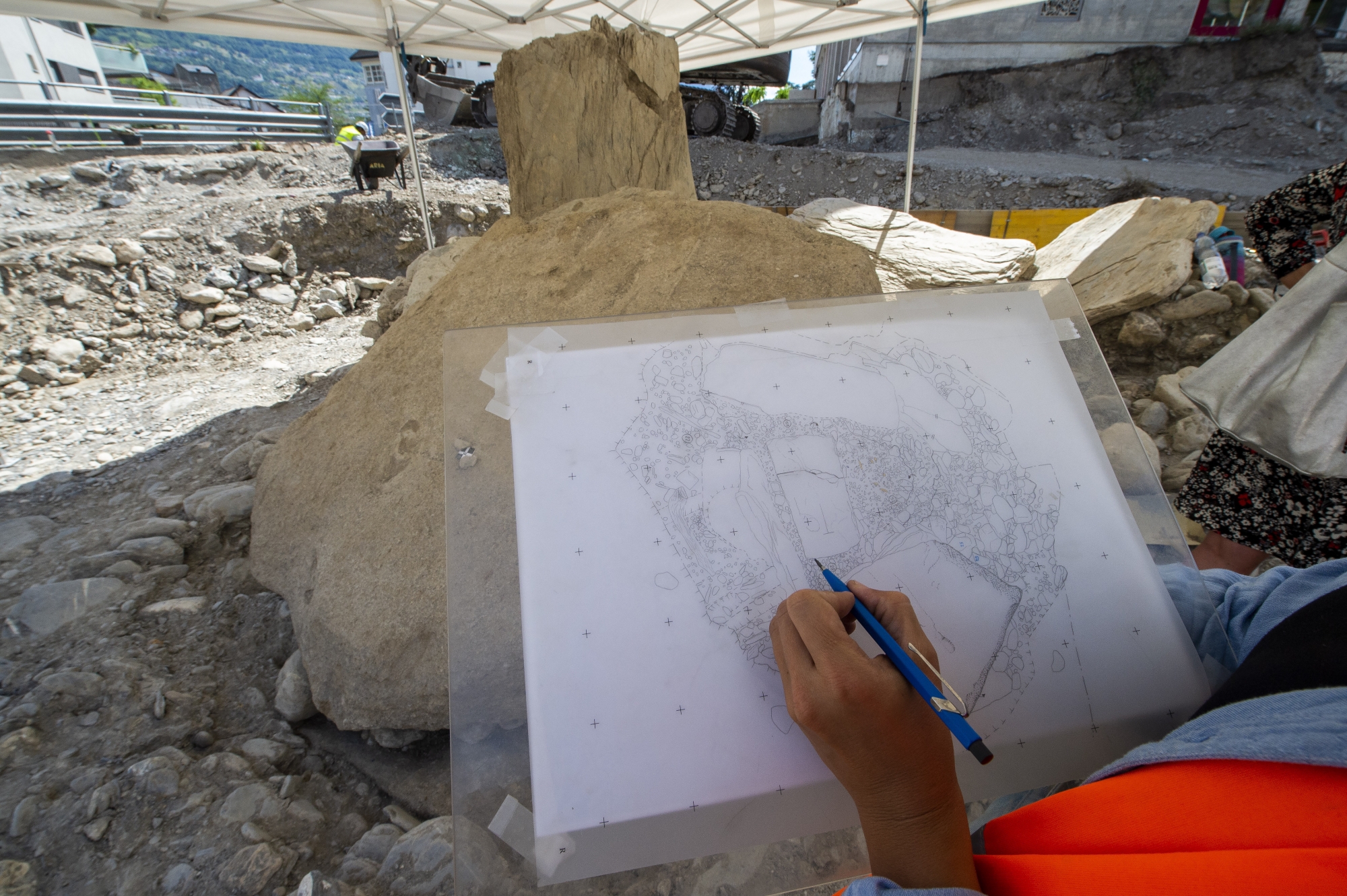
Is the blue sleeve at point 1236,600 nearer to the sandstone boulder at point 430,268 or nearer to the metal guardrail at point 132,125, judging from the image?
the sandstone boulder at point 430,268

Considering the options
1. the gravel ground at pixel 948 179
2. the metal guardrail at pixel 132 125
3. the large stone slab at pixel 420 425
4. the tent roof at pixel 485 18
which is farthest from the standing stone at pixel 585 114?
the metal guardrail at pixel 132 125

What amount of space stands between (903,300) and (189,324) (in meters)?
5.70

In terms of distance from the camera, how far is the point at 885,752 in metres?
0.70

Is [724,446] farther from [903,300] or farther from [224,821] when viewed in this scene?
[224,821]

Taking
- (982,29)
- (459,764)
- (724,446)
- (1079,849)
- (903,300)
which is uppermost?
(982,29)

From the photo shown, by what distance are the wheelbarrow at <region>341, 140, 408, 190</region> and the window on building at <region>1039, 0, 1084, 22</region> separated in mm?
15562

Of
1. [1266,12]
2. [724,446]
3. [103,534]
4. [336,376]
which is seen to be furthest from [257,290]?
[1266,12]

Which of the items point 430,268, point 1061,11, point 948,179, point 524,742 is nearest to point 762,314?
point 524,742

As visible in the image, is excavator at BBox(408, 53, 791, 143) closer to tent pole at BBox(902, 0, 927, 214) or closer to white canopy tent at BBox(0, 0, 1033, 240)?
white canopy tent at BBox(0, 0, 1033, 240)

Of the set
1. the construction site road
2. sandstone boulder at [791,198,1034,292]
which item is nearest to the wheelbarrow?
sandstone boulder at [791,198,1034,292]

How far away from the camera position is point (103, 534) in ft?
7.62

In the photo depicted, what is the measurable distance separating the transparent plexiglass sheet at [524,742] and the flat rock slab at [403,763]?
0.73m

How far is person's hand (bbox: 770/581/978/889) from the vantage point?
66 cm

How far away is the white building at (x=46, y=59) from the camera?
55.7 ft
